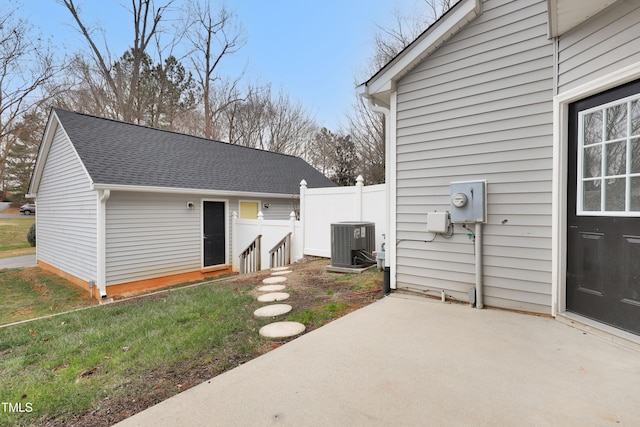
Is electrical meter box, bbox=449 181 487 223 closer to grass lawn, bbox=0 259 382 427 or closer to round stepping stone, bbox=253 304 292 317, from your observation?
grass lawn, bbox=0 259 382 427

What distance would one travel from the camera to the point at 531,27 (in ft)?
10.4

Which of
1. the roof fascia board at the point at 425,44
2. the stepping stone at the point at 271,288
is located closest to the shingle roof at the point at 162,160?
the stepping stone at the point at 271,288

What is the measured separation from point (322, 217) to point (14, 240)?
1979 cm

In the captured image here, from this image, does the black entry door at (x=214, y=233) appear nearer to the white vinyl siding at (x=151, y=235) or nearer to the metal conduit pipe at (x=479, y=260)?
the white vinyl siding at (x=151, y=235)

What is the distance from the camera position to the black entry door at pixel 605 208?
243cm

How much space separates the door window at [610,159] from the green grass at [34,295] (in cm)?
861

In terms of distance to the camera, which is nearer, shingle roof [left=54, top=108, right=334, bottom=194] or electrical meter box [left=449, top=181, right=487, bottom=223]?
electrical meter box [left=449, top=181, right=487, bottom=223]

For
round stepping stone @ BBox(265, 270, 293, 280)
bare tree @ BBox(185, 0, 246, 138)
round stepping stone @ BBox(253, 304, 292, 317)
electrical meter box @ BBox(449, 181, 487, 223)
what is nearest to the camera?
electrical meter box @ BBox(449, 181, 487, 223)

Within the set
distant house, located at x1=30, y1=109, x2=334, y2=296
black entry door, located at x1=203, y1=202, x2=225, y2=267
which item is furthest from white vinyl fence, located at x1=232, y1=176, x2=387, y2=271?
distant house, located at x1=30, y1=109, x2=334, y2=296

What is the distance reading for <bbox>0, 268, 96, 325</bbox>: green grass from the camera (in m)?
6.29

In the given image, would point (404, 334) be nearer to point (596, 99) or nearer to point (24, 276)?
point (596, 99)

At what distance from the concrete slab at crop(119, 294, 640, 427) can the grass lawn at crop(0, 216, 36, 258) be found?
17.4 meters

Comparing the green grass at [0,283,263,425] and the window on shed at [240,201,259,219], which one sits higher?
the window on shed at [240,201,259,219]

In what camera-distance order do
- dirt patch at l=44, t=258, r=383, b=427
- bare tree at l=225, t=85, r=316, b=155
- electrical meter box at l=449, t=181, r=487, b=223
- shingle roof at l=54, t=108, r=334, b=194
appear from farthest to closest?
bare tree at l=225, t=85, r=316, b=155 → shingle roof at l=54, t=108, r=334, b=194 → electrical meter box at l=449, t=181, r=487, b=223 → dirt patch at l=44, t=258, r=383, b=427
